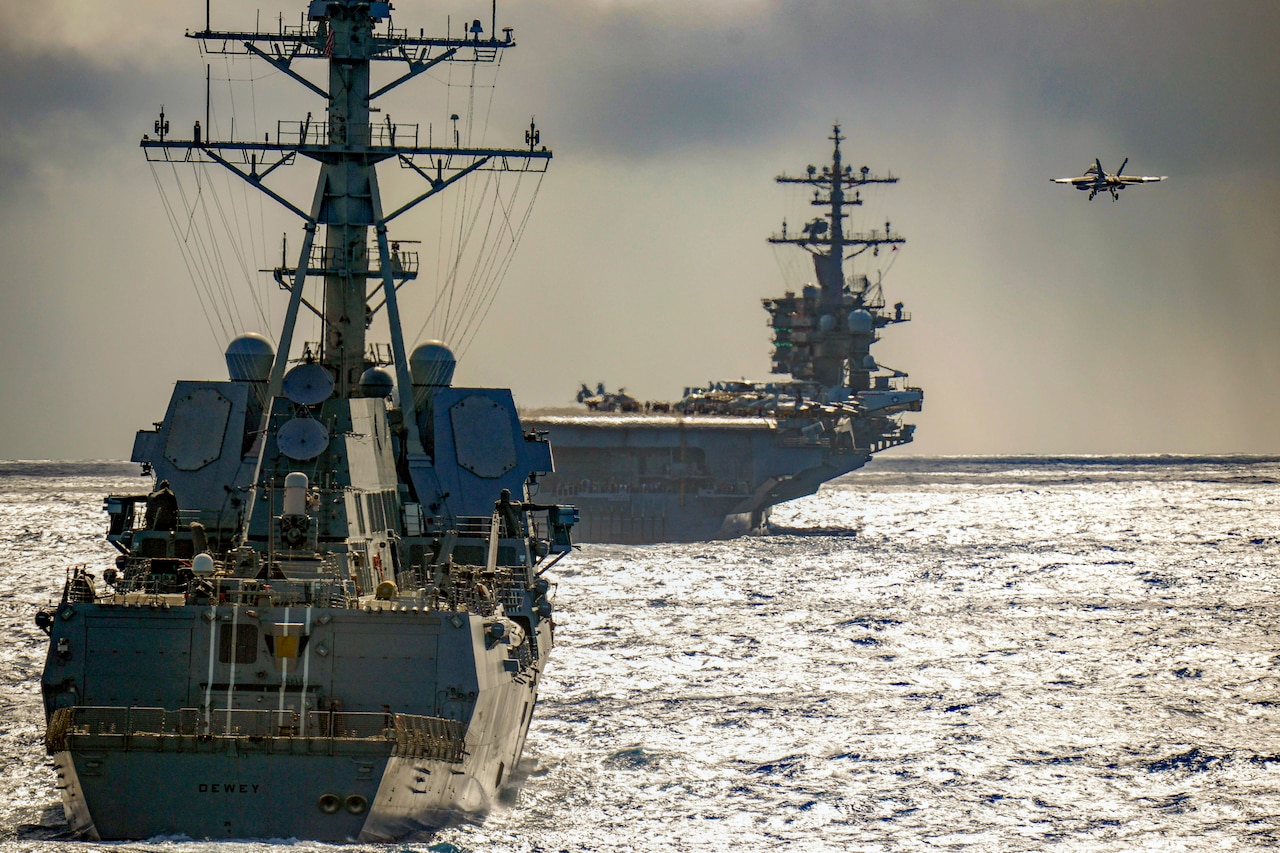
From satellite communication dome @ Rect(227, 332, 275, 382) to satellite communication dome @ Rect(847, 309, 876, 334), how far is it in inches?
2197

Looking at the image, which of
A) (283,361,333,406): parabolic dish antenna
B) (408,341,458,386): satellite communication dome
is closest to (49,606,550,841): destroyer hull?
(283,361,333,406): parabolic dish antenna

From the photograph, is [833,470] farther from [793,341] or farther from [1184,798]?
[1184,798]

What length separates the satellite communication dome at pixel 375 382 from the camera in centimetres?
2602

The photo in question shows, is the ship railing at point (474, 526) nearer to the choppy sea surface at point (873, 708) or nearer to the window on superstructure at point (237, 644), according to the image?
the choppy sea surface at point (873, 708)

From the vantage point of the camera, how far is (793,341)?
81.9 metres

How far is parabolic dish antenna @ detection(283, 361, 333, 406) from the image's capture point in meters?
20.6

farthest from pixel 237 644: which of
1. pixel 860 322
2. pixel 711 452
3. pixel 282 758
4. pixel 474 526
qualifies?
pixel 860 322

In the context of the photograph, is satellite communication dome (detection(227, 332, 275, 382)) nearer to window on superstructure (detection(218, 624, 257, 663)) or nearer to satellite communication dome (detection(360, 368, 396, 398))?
satellite communication dome (detection(360, 368, 396, 398))

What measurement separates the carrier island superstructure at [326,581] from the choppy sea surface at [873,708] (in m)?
0.67

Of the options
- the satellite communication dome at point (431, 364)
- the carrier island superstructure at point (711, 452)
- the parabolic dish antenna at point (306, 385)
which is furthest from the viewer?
the carrier island superstructure at point (711, 452)

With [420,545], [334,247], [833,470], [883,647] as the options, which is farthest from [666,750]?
[833,470]

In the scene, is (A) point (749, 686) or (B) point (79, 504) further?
(B) point (79, 504)

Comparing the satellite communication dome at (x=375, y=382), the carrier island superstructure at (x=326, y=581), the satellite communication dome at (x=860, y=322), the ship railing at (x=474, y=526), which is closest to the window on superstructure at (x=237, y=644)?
the carrier island superstructure at (x=326, y=581)

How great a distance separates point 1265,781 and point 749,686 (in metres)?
9.98
